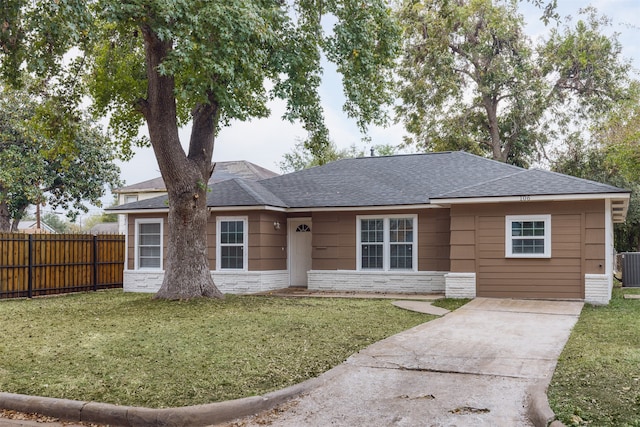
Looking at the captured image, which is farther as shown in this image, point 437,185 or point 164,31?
point 437,185

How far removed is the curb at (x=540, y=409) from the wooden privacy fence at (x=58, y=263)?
14.1 m

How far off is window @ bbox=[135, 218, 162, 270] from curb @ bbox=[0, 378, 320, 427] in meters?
12.7

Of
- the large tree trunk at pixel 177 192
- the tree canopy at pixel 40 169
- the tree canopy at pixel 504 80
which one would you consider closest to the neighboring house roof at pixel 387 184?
the large tree trunk at pixel 177 192

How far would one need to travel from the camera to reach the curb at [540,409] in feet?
15.4

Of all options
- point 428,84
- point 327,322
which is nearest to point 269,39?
point 327,322

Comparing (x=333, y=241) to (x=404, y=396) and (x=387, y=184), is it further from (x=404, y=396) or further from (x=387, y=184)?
(x=404, y=396)

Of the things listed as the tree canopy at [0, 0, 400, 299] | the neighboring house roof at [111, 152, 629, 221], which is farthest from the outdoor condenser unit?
the tree canopy at [0, 0, 400, 299]

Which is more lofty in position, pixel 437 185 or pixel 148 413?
pixel 437 185

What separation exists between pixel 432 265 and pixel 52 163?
22563 mm

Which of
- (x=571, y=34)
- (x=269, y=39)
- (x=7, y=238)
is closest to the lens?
(x=269, y=39)

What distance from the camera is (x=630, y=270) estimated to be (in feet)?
62.6

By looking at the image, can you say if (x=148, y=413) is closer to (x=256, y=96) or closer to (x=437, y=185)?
(x=256, y=96)

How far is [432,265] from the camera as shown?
16172 mm

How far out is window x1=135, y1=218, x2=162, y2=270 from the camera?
18.1 metres
